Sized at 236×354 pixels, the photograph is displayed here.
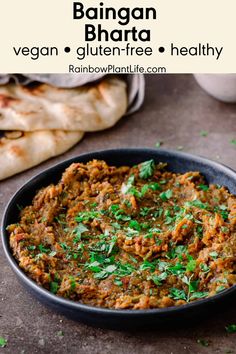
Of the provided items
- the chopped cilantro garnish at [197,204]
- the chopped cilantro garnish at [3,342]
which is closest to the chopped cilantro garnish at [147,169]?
the chopped cilantro garnish at [197,204]

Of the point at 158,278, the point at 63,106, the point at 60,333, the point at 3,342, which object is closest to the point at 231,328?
the point at 158,278

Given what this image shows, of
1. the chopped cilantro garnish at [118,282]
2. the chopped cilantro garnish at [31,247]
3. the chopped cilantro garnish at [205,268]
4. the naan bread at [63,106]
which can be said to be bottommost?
the naan bread at [63,106]

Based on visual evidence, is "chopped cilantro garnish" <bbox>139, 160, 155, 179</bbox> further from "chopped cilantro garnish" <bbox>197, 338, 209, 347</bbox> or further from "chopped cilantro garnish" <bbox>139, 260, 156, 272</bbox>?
"chopped cilantro garnish" <bbox>197, 338, 209, 347</bbox>

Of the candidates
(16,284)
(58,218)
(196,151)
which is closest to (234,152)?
(196,151)

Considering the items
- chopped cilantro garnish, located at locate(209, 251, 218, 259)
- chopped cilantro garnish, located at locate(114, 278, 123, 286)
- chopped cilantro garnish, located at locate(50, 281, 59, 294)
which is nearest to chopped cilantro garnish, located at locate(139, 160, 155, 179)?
chopped cilantro garnish, located at locate(209, 251, 218, 259)

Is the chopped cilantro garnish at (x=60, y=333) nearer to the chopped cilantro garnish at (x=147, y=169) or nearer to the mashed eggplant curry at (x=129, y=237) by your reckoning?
the mashed eggplant curry at (x=129, y=237)

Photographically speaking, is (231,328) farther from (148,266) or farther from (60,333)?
(60,333)

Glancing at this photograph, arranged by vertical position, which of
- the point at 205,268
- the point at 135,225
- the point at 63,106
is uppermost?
the point at 205,268
